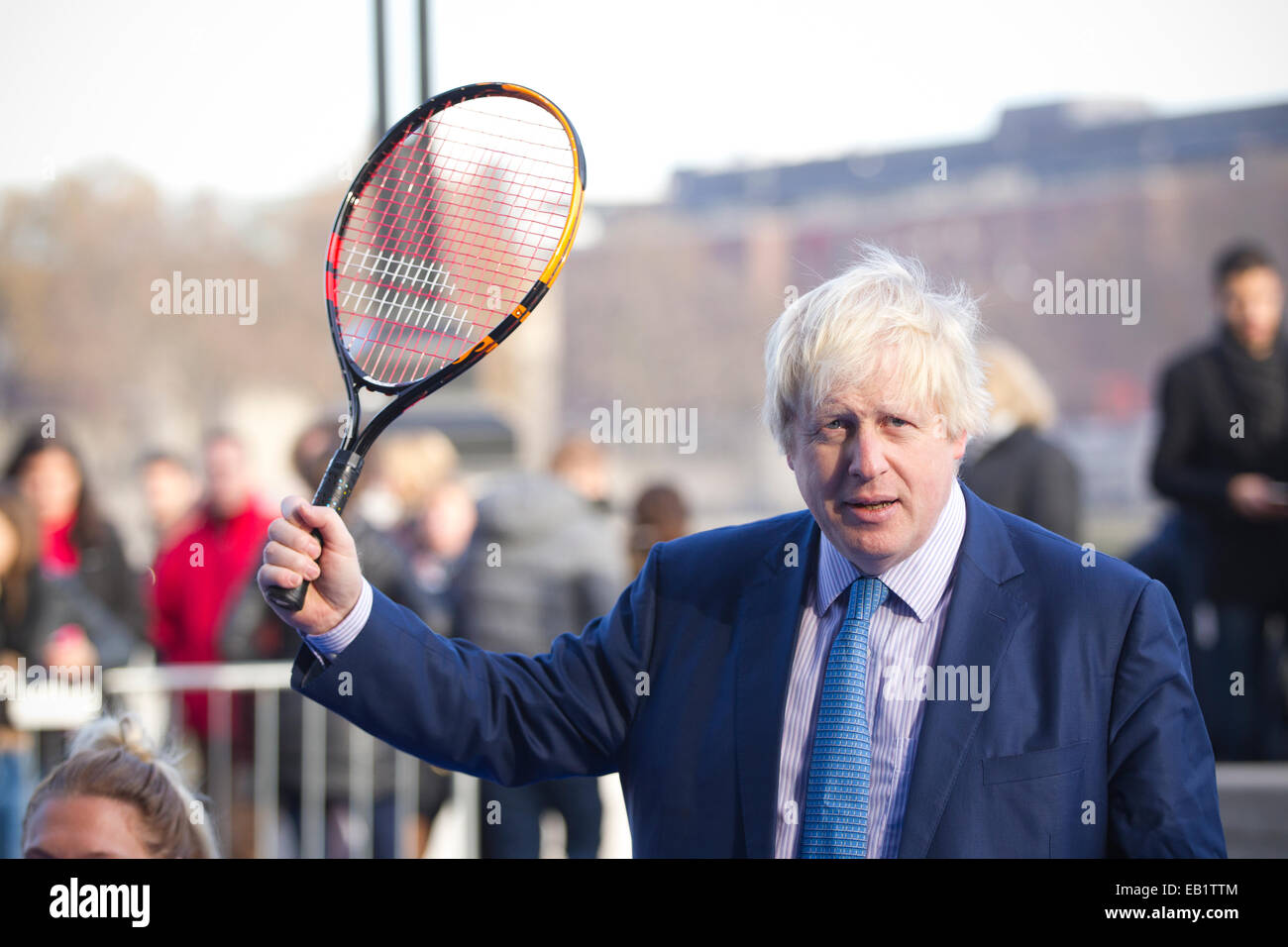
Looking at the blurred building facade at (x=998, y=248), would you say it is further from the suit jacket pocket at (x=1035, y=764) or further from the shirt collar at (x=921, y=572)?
the suit jacket pocket at (x=1035, y=764)

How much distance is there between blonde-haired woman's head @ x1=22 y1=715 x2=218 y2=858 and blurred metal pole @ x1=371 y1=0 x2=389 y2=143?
2.76 meters

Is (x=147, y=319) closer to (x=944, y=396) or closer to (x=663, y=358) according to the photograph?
(x=663, y=358)

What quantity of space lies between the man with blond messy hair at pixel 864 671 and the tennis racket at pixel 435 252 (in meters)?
0.38

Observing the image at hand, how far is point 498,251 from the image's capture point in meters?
2.46

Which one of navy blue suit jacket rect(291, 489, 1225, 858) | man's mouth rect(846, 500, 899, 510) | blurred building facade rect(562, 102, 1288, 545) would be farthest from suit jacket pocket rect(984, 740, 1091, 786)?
blurred building facade rect(562, 102, 1288, 545)

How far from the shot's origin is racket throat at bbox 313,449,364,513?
6.65ft

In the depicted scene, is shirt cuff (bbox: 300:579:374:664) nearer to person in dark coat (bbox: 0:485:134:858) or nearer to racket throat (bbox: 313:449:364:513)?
racket throat (bbox: 313:449:364:513)

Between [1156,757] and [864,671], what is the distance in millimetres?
422

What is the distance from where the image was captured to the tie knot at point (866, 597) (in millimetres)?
2021

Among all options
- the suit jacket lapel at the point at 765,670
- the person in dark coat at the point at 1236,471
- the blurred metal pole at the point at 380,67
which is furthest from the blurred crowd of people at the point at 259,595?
the suit jacket lapel at the point at 765,670

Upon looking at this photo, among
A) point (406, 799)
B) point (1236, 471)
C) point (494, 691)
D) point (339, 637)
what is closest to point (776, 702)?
point (494, 691)

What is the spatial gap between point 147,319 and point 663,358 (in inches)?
653

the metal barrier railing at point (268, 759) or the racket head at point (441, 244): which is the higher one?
the racket head at point (441, 244)
